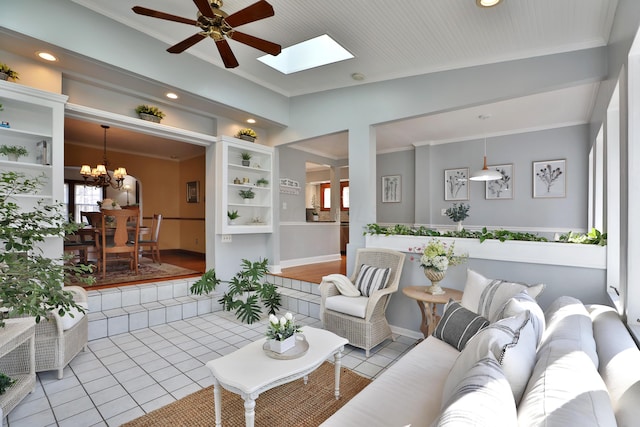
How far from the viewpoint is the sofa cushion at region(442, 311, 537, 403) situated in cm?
115

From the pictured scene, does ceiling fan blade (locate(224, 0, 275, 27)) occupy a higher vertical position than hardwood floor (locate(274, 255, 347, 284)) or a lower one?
higher

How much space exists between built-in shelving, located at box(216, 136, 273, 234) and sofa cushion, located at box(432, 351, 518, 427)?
3.79 m

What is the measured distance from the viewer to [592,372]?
40.5 inches

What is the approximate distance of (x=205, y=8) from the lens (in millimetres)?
2080

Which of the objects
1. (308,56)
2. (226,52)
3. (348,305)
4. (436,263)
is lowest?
(348,305)

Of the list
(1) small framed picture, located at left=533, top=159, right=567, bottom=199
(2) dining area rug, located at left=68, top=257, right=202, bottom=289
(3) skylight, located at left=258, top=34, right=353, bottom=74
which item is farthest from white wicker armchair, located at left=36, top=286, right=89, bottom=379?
(1) small framed picture, located at left=533, top=159, right=567, bottom=199

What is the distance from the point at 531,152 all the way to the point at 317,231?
4059mm

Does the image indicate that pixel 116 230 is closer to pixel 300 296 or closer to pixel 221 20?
pixel 300 296

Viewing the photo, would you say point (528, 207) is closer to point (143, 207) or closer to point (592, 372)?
point (592, 372)

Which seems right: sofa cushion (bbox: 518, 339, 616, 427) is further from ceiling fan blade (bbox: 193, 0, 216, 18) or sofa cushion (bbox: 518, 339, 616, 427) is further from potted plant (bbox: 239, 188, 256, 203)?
potted plant (bbox: 239, 188, 256, 203)

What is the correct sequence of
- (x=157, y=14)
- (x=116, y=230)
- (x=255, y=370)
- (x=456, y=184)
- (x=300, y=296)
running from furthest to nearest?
(x=456, y=184)
(x=116, y=230)
(x=300, y=296)
(x=157, y=14)
(x=255, y=370)

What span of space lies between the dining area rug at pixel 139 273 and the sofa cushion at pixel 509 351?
413cm

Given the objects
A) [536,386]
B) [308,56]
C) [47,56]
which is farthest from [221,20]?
[536,386]

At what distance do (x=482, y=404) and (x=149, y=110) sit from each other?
419 cm
